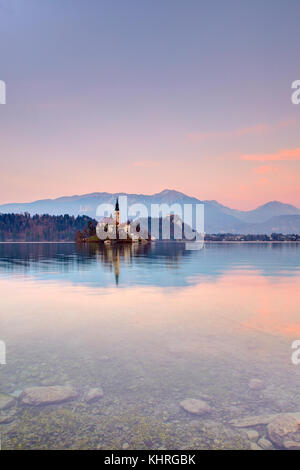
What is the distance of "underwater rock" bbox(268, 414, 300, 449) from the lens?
7.96 metres

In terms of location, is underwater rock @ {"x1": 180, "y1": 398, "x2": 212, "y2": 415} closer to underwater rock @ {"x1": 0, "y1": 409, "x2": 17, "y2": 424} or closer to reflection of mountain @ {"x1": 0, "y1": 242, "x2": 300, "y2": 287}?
underwater rock @ {"x1": 0, "y1": 409, "x2": 17, "y2": 424}

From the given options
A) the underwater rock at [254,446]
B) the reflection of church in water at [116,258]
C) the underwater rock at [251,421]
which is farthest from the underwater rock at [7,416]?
the reflection of church in water at [116,258]

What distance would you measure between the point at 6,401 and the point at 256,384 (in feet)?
29.0

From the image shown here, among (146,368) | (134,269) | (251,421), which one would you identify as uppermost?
(251,421)

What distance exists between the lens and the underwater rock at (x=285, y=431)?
796 cm

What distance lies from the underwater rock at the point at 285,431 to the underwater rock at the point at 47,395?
636 centimetres

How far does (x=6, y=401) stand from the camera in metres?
9.93

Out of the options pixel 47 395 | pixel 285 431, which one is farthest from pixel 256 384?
pixel 47 395

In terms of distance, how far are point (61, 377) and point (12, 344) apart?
17.7 ft

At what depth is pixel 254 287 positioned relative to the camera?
1464 inches

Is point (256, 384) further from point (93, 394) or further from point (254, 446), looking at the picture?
point (93, 394)

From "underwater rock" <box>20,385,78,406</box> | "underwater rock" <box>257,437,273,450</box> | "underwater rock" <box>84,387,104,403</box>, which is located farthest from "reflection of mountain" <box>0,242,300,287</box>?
"underwater rock" <box>257,437,273,450</box>

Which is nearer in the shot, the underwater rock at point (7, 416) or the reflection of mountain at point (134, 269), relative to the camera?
the underwater rock at point (7, 416)

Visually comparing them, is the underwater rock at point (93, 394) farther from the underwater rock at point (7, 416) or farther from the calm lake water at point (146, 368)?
the underwater rock at point (7, 416)
